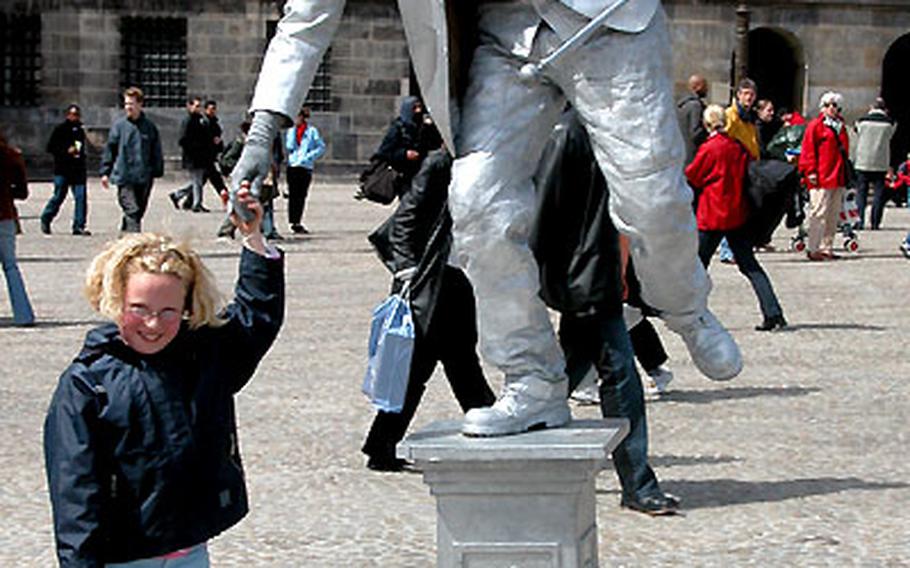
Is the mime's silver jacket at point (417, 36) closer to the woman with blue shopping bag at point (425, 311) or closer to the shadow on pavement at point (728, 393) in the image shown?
the woman with blue shopping bag at point (425, 311)

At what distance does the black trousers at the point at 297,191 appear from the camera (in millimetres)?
24453

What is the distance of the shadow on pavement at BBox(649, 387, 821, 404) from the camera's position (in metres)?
11.2

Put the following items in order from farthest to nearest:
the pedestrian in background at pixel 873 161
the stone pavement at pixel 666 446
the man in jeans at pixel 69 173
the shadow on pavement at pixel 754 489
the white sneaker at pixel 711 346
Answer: the pedestrian in background at pixel 873 161
the man in jeans at pixel 69 173
the shadow on pavement at pixel 754 489
the stone pavement at pixel 666 446
the white sneaker at pixel 711 346

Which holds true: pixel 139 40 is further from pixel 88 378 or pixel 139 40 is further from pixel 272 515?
pixel 88 378

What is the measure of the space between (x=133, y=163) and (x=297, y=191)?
9.67 ft

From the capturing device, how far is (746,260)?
14773mm

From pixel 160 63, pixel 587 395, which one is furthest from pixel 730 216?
pixel 160 63

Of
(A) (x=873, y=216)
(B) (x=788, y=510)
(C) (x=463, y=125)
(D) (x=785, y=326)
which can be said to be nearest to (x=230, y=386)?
(C) (x=463, y=125)

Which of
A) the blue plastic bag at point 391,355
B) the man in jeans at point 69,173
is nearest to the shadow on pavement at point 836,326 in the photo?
the blue plastic bag at point 391,355

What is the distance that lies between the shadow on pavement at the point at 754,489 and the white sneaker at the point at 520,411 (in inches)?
98.7

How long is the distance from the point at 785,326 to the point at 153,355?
10.6 metres

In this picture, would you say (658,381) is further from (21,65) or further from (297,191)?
(21,65)

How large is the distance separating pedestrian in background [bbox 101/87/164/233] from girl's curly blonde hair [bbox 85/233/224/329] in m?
17.4

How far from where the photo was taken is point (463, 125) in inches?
228
